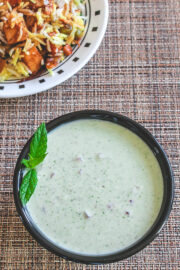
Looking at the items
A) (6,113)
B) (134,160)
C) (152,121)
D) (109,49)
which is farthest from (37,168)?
(109,49)

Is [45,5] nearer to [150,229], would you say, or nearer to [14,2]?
[14,2]

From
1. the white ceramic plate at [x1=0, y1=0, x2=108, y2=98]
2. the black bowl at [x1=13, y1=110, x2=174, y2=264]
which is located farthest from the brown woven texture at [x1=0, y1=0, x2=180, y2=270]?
the black bowl at [x1=13, y1=110, x2=174, y2=264]

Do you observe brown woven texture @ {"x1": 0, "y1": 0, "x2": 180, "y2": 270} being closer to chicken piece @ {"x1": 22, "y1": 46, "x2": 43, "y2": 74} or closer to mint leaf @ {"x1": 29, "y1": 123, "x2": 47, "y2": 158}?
chicken piece @ {"x1": 22, "y1": 46, "x2": 43, "y2": 74}

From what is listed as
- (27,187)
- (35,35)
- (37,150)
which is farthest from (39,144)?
(35,35)

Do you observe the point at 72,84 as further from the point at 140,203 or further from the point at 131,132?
the point at 140,203

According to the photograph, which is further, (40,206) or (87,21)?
(87,21)

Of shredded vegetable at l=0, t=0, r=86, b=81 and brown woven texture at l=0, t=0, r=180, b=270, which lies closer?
brown woven texture at l=0, t=0, r=180, b=270
